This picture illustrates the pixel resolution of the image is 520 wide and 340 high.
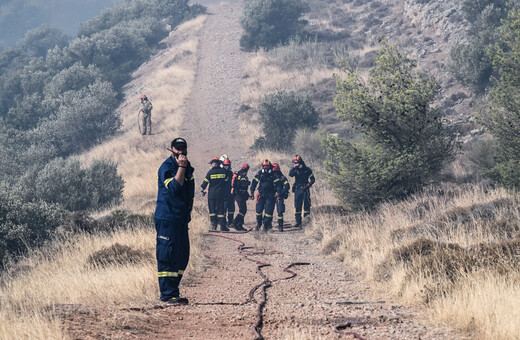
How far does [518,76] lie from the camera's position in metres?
14.6

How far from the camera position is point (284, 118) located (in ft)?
103

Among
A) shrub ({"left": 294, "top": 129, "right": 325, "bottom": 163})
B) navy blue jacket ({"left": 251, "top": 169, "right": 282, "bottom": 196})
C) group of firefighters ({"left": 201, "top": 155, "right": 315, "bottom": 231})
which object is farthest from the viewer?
shrub ({"left": 294, "top": 129, "right": 325, "bottom": 163})

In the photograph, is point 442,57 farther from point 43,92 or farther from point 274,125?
point 43,92

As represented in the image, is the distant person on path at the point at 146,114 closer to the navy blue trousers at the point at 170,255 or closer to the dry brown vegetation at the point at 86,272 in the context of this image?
the dry brown vegetation at the point at 86,272

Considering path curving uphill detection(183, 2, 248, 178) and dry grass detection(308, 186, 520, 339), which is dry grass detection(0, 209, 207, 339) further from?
path curving uphill detection(183, 2, 248, 178)

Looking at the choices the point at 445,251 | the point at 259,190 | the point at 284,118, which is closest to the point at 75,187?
the point at 259,190

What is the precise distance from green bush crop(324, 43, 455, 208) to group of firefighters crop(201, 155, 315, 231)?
180 cm

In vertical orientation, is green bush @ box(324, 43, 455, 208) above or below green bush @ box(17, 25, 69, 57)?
below

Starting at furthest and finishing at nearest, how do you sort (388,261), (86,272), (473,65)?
(473,65), (86,272), (388,261)

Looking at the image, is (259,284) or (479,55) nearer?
(259,284)

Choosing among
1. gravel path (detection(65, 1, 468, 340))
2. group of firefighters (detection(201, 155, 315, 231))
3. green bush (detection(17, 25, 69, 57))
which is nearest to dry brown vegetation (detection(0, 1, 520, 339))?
gravel path (detection(65, 1, 468, 340))

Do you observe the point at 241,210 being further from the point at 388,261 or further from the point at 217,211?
the point at 388,261

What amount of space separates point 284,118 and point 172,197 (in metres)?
24.7

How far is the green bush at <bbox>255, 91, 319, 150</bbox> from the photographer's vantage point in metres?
30.4
